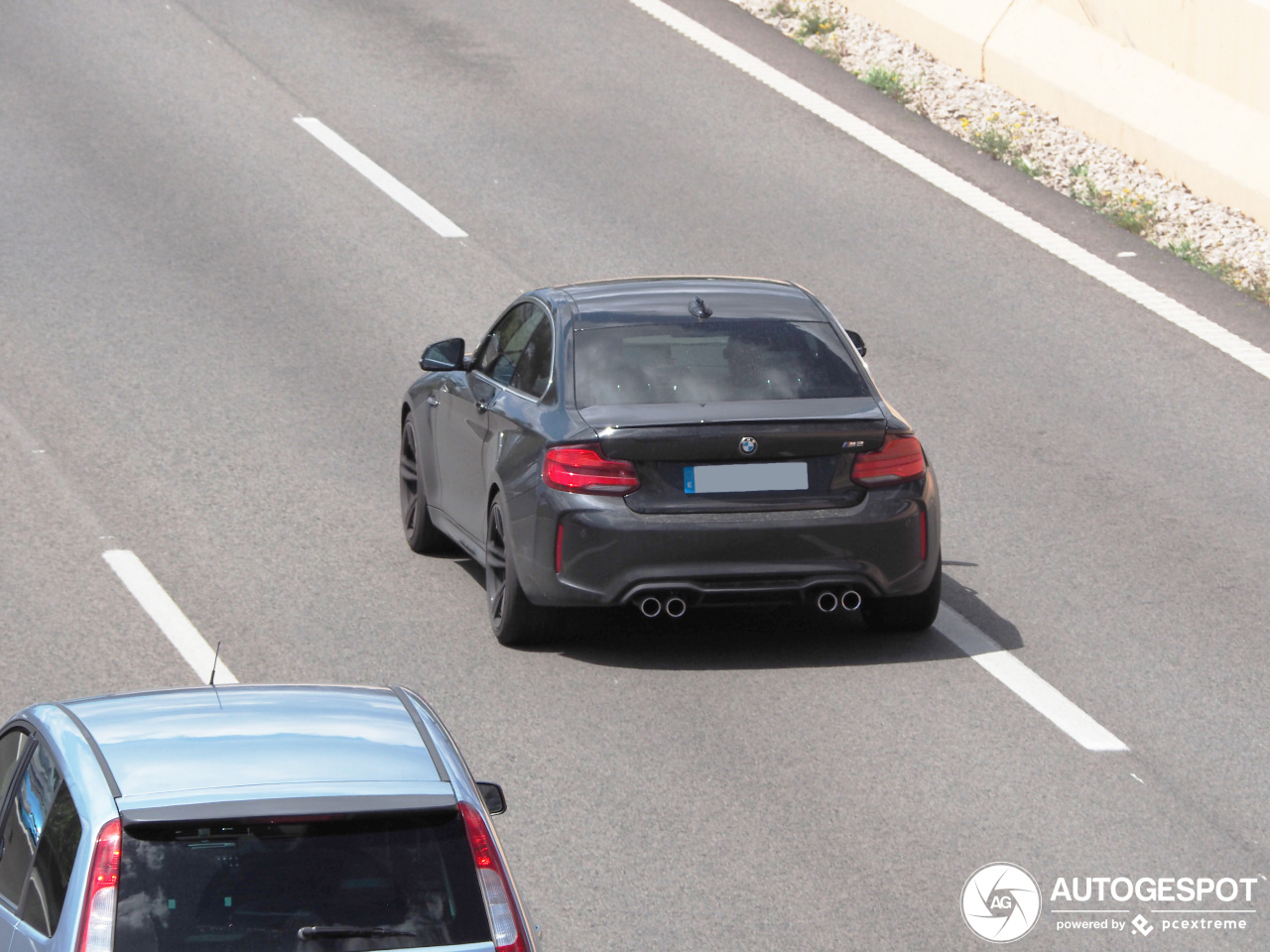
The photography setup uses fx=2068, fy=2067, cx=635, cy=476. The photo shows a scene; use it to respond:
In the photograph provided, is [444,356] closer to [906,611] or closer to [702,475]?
[702,475]

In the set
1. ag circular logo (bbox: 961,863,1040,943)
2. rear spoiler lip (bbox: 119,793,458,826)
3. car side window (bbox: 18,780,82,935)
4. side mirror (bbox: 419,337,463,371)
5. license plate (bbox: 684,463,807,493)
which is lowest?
side mirror (bbox: 419,337,463,371)

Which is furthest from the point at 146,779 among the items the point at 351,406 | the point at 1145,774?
the point at 351,406

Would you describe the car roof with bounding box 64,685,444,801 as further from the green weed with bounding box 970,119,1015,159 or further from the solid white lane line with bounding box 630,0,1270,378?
the green weed with bounding box 970,119,1015,159

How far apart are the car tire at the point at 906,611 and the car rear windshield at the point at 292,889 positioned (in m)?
5.04

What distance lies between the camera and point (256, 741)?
4.54 m

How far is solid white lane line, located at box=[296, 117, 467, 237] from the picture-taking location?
16703 millimetres

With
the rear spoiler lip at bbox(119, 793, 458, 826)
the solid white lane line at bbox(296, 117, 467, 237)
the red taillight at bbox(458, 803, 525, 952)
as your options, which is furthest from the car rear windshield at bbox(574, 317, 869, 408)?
the solid white lane line at bbox(296, 117, 467, 237)

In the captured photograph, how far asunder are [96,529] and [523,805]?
4363 millimetres

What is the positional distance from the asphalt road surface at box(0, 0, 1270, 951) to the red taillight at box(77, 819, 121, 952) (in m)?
2.30

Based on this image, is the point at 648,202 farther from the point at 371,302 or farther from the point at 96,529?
the point at 96,529

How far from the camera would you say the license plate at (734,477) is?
859cm

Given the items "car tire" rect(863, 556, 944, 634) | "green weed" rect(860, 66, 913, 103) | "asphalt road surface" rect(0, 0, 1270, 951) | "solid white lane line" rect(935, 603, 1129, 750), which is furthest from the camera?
"green weed" rect(860, 66, 913, 103)

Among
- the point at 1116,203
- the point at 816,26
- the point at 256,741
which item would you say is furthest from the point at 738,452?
the point at 816,26

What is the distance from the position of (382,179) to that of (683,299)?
8708 millimetres
